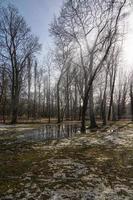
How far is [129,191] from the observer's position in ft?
18.6

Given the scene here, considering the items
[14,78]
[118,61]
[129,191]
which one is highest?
[118,61]

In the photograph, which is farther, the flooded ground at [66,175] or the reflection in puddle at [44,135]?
the reflection in puddle at [44,135]

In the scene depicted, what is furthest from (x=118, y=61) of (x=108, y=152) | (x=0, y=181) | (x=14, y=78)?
(x=0, y=181)

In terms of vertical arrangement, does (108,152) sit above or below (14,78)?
below

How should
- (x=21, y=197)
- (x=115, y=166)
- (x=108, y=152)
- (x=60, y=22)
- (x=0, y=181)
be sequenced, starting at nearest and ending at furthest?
(x=21, y=197)
(x=0, y=181)
(x=115, y=166)
(x=108, y=152)
(x=60, y=22)

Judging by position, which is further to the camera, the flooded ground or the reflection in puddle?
the reflection in puddle

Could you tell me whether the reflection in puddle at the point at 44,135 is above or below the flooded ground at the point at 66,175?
above

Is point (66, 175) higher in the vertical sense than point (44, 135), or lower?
lower

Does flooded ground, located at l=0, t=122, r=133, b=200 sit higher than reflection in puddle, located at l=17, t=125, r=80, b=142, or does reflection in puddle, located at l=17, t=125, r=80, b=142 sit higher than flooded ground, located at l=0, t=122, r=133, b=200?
reflection in puddle, located at l=17, t=125, r=80, b=142

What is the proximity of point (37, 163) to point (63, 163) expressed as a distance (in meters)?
0.83

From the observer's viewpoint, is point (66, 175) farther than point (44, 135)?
No

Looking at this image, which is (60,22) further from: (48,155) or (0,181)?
(0,181)

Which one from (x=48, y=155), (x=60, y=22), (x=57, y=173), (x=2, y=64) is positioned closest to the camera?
(x=57, y=173)

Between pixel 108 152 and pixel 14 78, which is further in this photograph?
pixel 14 78
